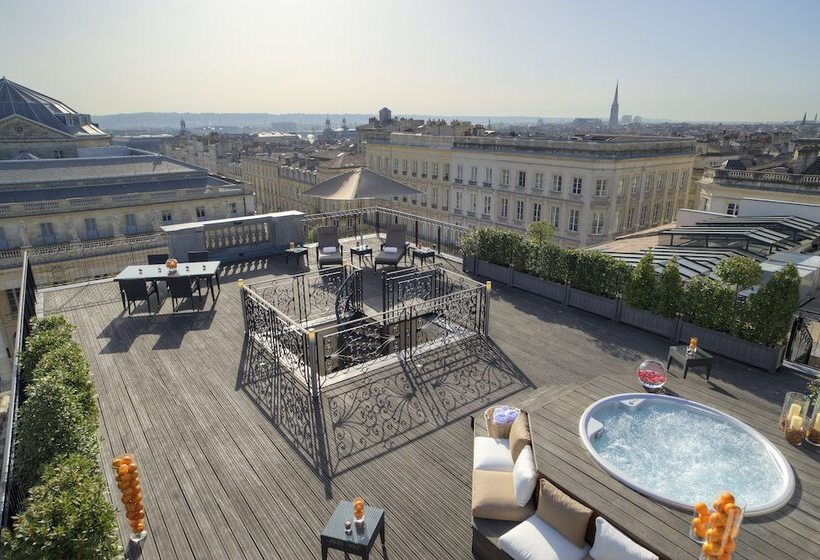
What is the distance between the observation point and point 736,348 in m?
9.67

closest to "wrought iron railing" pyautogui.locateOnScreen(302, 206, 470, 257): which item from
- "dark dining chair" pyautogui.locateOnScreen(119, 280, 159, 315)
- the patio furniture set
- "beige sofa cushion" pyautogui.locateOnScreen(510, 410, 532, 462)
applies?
the patio furniture set

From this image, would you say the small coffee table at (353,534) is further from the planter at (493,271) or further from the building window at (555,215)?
the building window at (555,215)

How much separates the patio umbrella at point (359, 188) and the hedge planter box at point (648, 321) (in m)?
6.90

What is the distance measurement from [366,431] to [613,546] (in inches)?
159

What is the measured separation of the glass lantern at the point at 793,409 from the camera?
6434 millimetres

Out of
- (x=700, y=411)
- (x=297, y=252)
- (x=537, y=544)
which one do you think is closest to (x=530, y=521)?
(x=537, y=544)

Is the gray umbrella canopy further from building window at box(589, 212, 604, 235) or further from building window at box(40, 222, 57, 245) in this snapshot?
building window at box(589, 212, 604, 235)

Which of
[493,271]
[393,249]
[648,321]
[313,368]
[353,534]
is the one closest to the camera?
[353,534]

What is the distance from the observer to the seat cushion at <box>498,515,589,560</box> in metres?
4.80

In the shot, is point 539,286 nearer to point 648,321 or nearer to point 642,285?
point 642,285

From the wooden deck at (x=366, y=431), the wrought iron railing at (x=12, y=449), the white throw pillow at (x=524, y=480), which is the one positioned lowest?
the wooden deck at (x=366, y=431)

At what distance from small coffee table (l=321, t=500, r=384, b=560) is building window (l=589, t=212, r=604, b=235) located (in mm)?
40907

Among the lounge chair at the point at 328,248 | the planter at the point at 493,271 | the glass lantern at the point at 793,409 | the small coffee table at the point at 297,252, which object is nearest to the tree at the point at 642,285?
the planter at the point at 493,271

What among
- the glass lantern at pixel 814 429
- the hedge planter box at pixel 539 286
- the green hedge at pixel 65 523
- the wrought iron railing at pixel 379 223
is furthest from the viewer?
the wrought iron railing at pixel 379 223
